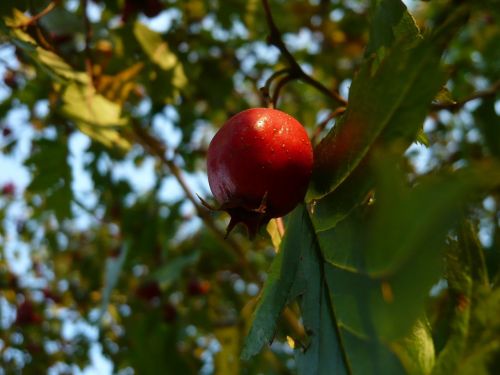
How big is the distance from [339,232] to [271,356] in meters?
1.97

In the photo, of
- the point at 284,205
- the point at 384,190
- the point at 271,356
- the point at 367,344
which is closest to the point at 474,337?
the point at 367,344

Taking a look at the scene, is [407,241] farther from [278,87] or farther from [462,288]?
[278,87]

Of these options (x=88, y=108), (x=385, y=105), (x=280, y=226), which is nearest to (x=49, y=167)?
(x=88, y=108)

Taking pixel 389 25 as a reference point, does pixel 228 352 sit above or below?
below

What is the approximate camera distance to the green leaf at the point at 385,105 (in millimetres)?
651

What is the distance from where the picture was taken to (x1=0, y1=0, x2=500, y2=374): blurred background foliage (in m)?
0.58

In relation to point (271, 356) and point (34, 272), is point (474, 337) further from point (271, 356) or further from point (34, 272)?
point (34, 272)

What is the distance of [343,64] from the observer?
361 cm

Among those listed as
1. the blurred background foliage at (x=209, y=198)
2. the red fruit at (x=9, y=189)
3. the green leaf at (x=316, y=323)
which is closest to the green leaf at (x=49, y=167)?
the blurred background foliage at (x=209, y=198)

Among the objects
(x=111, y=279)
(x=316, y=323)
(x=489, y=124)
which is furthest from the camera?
(x=111, y=279)

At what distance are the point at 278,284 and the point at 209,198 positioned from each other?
64.1 inches

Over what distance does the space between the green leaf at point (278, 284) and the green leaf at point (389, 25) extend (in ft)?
1.03

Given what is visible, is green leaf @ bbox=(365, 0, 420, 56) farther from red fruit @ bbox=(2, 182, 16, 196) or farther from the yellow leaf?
red fruit @ bbox=(2, 182, 16, 196)

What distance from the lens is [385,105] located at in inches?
27.9
